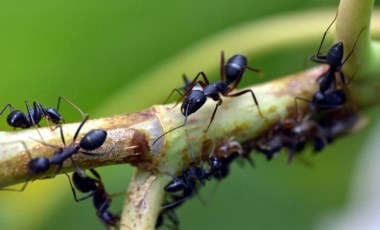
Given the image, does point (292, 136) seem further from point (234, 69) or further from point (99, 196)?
point (99, 196)

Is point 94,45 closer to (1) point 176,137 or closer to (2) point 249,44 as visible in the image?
(2) point 249,44

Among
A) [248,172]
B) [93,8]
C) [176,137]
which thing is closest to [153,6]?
[93,8]

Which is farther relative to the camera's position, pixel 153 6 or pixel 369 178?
pixel 369 178

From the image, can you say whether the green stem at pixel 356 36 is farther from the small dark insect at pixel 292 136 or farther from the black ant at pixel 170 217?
the black ant at pixel 170 217

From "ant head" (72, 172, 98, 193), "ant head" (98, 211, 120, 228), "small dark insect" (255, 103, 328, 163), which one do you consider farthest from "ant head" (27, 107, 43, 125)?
"small dark insect" (255, 103, 328, 163)

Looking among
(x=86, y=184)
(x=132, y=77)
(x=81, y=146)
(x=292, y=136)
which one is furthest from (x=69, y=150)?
(x=132, y=77)

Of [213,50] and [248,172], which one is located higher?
[213,50]

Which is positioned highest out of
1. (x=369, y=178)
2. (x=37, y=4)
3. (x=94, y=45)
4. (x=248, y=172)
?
(x=37, y=4)
